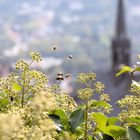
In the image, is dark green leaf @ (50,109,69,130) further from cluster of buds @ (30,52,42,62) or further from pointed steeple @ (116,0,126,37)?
pointed steeple @ (116,0,126,37)

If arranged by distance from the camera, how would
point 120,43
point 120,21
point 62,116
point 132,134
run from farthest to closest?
point 120,43 < point 120,21 < point 62,116 < point 132,134

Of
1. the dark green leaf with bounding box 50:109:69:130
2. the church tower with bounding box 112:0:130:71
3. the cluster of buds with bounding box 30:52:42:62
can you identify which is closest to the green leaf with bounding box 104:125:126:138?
the dark green leaf with bounding box 50:109:69:130

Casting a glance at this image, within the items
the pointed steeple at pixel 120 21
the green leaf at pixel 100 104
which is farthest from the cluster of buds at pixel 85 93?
the pointed steeple at pixel 120 21

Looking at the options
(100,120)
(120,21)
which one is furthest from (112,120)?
(120,21)

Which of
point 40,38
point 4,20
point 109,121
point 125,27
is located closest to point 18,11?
point 4,20

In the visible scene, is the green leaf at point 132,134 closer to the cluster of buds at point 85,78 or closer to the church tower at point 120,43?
the cluster of buds at point 85,78

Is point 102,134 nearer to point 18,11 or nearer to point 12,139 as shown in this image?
point 12,139

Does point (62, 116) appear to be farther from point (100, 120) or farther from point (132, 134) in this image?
point (132, 134)
